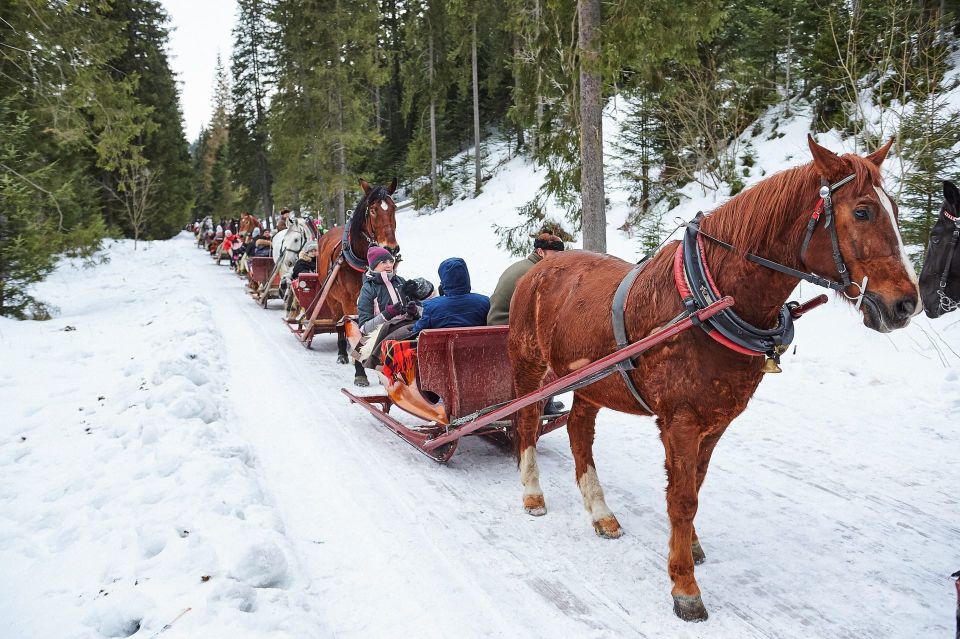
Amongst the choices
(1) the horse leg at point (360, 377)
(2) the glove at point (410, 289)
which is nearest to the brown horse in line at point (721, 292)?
(2) the glove at point (410, 289)

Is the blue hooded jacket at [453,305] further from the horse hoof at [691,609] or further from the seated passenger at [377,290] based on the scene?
the horse hoof at [691,609]

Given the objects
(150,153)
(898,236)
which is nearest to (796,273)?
(898,236)

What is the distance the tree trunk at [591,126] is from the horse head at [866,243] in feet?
20.1

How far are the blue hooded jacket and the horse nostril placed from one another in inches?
140

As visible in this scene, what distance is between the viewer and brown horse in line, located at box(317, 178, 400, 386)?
26.9ft

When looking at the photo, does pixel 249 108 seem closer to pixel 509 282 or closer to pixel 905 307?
pixel 509 282

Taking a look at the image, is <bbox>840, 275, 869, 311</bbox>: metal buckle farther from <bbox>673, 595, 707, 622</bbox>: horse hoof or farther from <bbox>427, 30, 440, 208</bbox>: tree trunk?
<bbox>427, 30, 440, 208</bbox>: tree trunk

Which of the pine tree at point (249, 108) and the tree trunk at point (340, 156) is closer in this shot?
the tree trunk at point (340, 156)

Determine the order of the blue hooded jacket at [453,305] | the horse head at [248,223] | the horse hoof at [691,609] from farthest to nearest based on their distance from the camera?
the horse head at [248,223], the blue hooded jacket at [453,305], the horse hoof at [691,609]

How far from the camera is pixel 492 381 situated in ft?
17.4

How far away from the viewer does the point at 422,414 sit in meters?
5.39

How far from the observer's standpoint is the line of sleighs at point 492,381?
3312mm

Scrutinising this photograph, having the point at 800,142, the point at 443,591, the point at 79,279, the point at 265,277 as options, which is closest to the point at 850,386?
the point at 443,591

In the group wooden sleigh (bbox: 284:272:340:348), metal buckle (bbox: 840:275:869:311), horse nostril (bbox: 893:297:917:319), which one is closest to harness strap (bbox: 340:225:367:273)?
wooden sleigh (bbox: 284:272:340:348)
